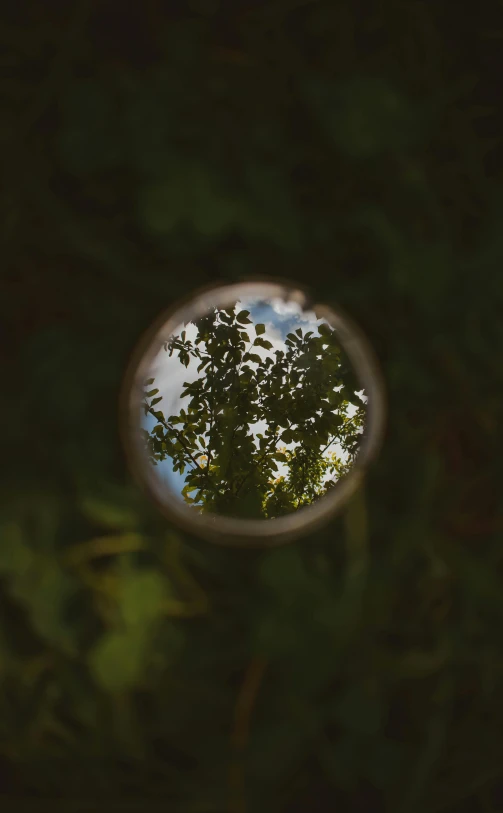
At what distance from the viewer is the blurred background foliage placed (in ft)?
1.39

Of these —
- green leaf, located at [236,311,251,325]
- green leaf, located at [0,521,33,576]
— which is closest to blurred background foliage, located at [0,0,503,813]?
green leaf, located at [0,521,33,576]

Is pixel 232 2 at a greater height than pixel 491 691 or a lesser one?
greater

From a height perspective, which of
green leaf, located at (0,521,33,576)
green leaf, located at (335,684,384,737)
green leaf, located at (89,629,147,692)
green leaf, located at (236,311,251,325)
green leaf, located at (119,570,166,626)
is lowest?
green leaf, located at (335,684,384,737)

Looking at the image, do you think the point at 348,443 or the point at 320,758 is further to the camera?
the point at 348,443

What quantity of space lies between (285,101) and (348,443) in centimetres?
90

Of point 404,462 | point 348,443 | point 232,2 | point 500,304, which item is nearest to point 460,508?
point 404,462

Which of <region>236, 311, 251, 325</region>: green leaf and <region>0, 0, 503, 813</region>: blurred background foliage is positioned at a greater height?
<region>236, 311, 251, 325</region>: green leaf

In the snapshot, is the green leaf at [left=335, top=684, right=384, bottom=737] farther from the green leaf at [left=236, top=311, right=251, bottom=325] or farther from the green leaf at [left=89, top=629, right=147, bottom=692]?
the green leaf at [left=236, top=311, right=251, bottom=325]

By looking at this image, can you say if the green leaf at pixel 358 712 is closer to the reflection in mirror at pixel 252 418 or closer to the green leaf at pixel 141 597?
the green leaf at pixel 141 597

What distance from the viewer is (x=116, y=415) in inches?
17.5

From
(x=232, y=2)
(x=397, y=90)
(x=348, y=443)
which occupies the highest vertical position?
(x=348, y=443)

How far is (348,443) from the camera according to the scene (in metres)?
1.27

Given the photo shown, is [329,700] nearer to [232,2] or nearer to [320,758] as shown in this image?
[320,758]

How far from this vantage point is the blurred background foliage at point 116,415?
0.42 metres
